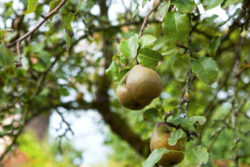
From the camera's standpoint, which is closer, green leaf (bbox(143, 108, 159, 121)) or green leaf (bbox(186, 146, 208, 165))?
green leaf (bbox(186, 146, 208, 165))

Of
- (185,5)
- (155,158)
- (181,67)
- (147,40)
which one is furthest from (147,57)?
(181,67)

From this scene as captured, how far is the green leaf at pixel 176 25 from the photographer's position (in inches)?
33.7

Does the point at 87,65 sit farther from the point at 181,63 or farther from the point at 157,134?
the point at 157,134

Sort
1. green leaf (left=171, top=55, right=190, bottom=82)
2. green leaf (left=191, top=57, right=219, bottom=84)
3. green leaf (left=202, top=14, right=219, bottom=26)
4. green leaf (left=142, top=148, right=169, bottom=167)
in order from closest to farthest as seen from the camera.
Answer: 1. green leaf (left=142, top=148, right=169, bottom=167)
2. green leaf (left=191, top=57, right=219, bottom=84)
3. green leaf (left=202, top=14, right=219, bottom=26)
4. green leaf (left=171, top=55, right=190, bottom=82)

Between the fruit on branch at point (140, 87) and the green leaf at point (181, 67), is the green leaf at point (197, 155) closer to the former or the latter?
the fruit on branch at point (140, 87)

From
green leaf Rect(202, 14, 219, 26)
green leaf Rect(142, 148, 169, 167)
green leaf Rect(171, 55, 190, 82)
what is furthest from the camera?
green leaf Rect(171, 55, 190, 82)

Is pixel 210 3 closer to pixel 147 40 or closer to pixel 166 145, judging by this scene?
pixel 147 40

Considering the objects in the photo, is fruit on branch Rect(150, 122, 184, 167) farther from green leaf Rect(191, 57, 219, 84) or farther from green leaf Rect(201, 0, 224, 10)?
green leaf Rect(201, 0, 224, 10)

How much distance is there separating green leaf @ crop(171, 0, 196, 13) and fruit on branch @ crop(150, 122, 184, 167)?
339mm

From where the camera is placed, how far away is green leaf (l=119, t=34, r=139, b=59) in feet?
2.83

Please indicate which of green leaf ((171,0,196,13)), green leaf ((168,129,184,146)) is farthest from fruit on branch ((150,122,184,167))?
green leaf ((171,0,196,13))

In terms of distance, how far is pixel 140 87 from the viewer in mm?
808

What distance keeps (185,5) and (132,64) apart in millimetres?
255

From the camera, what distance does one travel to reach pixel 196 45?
1.05 m
